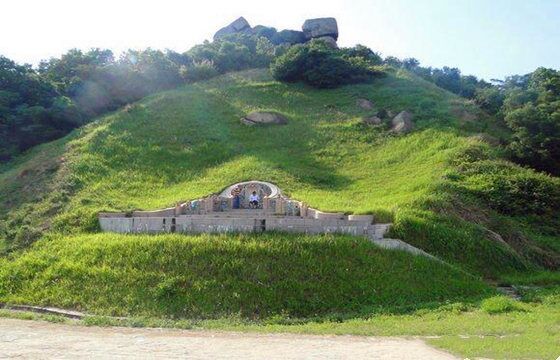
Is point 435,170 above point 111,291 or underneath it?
above

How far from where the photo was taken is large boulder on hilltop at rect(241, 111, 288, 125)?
34.9 m

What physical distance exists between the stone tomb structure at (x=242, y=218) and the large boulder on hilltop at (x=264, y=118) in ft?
35.2

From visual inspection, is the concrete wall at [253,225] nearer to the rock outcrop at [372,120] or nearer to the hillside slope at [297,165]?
the hillside slope at [297,165]

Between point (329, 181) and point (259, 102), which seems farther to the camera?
point (259, 102)

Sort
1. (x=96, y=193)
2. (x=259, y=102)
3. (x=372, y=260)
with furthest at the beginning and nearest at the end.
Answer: (x=259, y=102) → (x=96, y=193) → (x=372, y=260)

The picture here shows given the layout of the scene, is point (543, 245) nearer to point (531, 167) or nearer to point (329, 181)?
point (531, 167)

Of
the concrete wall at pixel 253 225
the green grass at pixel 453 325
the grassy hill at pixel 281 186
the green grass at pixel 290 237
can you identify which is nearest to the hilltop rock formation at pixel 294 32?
the grassy hill at pixel 281 186

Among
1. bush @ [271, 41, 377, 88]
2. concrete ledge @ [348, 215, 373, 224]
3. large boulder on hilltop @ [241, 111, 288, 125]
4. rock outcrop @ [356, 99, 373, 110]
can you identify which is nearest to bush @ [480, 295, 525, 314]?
concrete ledge @ [348, 215, 373, 224]

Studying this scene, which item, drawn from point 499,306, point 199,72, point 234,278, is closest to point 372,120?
point 199,72

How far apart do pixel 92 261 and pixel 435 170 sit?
15.1 metres

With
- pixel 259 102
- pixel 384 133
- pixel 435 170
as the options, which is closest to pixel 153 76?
pixel 259 102

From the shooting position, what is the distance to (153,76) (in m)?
44.1

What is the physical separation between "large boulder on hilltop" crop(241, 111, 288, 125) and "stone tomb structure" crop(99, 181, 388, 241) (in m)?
10.7

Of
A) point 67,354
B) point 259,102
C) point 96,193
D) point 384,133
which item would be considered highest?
point 259,102
